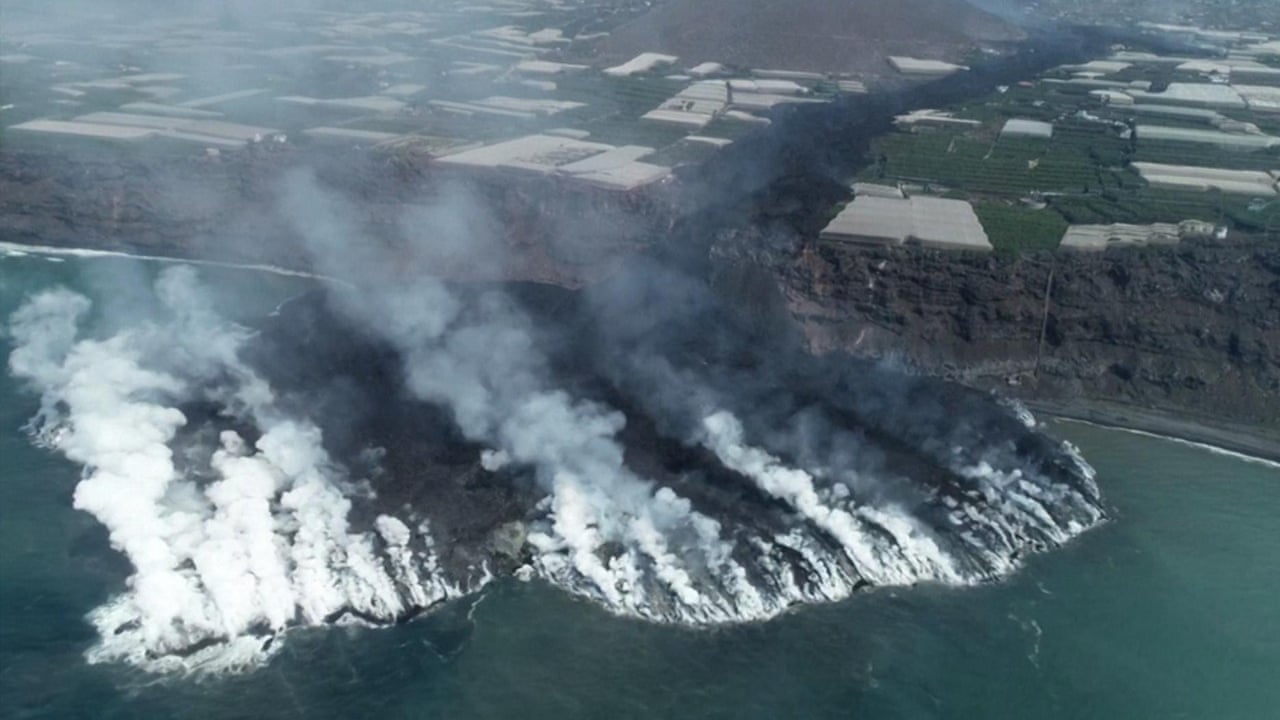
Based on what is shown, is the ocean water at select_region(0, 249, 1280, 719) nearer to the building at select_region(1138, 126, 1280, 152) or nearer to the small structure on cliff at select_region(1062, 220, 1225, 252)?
the small structure on cliff at select_region(1062, 220, 1225, 252)

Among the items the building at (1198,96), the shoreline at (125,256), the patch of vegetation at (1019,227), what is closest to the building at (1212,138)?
the building at (1198,96)

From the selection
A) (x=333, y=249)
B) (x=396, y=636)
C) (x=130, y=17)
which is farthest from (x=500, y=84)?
(x=396, y=636)

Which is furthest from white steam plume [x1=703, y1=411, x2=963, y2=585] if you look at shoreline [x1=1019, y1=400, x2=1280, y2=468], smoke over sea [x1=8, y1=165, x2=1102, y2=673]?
shoreline [x1=1019, y1=400, x2=1280, y2=468]

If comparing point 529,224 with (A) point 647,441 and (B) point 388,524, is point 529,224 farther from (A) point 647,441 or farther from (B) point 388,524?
(B) point 388,524

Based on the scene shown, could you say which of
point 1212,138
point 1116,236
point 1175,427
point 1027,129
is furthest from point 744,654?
point 1212,138

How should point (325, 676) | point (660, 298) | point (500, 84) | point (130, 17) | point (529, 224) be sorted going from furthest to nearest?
1. point (130, 17)
2. point (500, 84)
3. point (529, 224)
4. point (660, 298)
5. point (325, 676)

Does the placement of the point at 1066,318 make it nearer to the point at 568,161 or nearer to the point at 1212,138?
the point at 568,161

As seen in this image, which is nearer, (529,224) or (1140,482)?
(1140,482)
